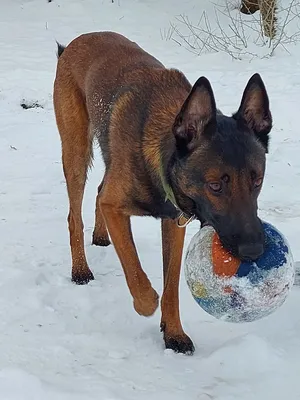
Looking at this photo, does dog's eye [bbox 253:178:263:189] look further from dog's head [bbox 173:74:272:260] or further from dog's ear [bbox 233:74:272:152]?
dog's ear [bbox 233:74:272:152]

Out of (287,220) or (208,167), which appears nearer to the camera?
(208,167)

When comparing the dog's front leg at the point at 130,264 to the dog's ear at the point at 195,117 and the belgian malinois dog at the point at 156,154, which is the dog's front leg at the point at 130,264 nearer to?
the belgian malinois dog at the point at 156,154

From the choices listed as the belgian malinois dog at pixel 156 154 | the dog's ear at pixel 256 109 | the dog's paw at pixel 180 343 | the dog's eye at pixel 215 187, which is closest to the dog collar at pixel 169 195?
the belgian malinois dog at pixel 156 154

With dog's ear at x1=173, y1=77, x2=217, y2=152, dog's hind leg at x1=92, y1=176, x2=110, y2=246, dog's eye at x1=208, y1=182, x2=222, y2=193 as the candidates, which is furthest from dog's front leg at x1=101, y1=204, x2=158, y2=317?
dog's hind leg at x1=92, y1=176, x2=110, y2=246

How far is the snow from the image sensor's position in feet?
10.7

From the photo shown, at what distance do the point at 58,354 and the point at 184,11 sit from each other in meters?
13.5

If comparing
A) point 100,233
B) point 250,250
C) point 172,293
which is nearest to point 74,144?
point 100,233

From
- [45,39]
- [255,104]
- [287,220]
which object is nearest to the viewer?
[255,104]

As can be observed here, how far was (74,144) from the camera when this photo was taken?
4.91 meters

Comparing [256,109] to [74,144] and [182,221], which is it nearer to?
[182,221]

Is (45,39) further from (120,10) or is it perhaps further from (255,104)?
(255,104)

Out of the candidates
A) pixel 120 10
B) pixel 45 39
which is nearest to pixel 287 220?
pixel 45 39

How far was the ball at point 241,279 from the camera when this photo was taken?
315 cm

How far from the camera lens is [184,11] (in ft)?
52.6
